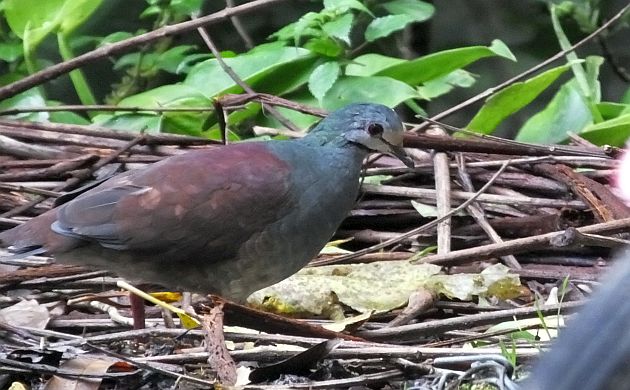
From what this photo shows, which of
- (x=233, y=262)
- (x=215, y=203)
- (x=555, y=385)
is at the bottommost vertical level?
(x=233, y=262)

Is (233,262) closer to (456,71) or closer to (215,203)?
(215,203)

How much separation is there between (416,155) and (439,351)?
38.0 inches

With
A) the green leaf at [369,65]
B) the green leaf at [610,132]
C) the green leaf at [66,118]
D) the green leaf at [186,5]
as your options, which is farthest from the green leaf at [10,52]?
the green leaf at [610,132]

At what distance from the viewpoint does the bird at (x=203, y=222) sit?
180 cm

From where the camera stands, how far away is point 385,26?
2846mm

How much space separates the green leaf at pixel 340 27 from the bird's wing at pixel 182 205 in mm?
753

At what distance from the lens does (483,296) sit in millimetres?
2021

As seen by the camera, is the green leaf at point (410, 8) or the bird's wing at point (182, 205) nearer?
the bird's wing at point (182, 205)

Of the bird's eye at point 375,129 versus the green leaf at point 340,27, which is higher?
the green leaf at point 340,27

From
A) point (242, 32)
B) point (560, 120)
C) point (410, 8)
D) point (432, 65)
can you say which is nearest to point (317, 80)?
point (432, 65)

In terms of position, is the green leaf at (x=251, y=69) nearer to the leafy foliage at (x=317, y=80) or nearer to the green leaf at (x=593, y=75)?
the leafy foliage at (x=317, y=80)

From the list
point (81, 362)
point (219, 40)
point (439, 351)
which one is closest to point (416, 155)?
point (439, 351)

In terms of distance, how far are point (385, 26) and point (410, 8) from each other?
1.92ft

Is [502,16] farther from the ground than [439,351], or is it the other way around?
[502,16]
